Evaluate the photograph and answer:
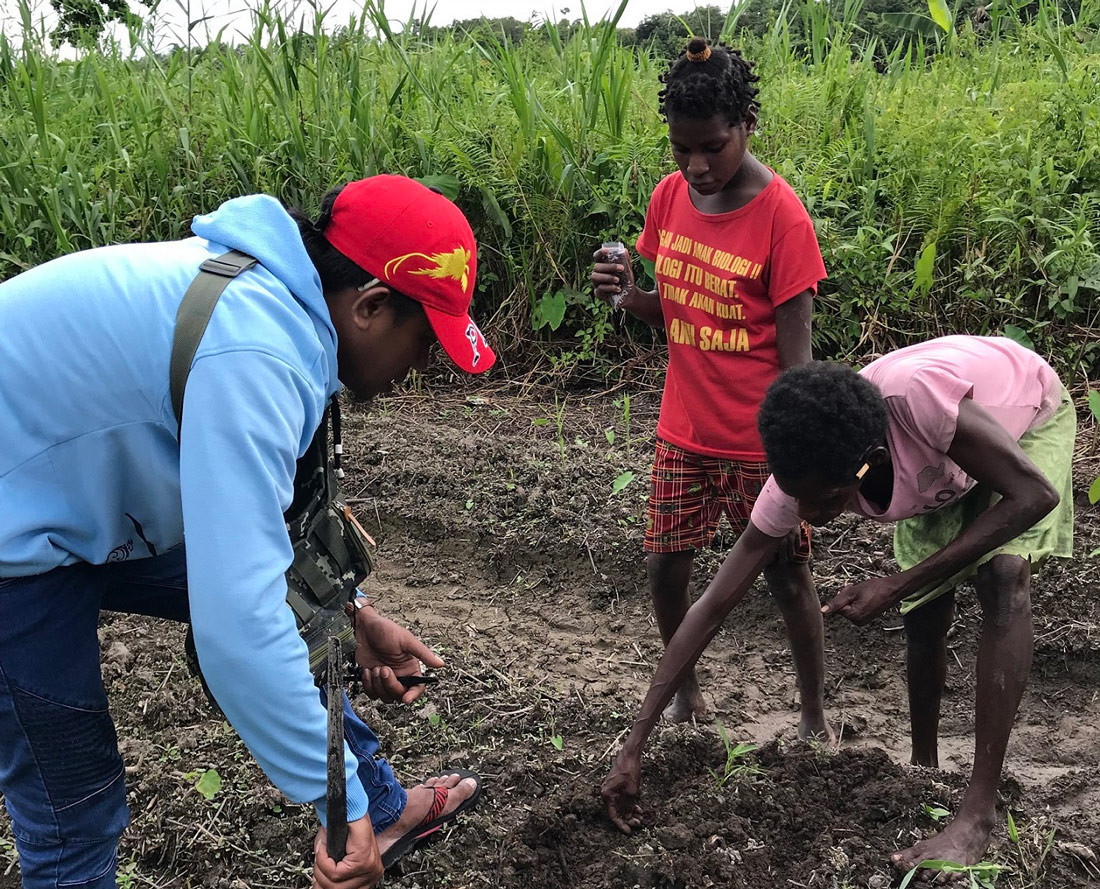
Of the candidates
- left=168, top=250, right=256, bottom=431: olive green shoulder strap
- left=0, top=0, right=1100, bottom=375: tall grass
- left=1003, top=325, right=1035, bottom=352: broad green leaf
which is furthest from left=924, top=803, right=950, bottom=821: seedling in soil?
left=1003, top=325, right=1035, bottom=352: broad green leaf

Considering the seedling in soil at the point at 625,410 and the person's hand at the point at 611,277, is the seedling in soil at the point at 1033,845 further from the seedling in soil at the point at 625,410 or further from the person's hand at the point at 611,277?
the seedling in soil at the point at 625,410

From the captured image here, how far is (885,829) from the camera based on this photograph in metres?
2.27

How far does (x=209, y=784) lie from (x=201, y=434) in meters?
1.47

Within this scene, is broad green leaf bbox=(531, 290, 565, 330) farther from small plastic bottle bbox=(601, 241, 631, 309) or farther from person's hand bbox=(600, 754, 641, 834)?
person's hand bbox=(600, 754, 641, 834)

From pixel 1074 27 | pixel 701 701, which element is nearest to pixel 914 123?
pixel 1074 27

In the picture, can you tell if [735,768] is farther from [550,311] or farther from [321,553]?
[550,311]

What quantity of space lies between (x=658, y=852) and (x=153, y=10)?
5.26 m

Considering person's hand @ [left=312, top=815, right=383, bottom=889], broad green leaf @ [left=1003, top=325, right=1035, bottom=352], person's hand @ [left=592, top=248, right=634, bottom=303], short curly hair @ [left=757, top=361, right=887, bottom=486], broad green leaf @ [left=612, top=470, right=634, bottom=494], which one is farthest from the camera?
broad green leaf @ [left=1003, top=325, right=1035, bottom=352]

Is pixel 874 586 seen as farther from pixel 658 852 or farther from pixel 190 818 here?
pixel 190 818

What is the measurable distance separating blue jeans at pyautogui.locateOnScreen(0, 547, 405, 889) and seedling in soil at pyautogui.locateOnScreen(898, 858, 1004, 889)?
4.95 ft

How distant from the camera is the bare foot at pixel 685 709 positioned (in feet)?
9.48

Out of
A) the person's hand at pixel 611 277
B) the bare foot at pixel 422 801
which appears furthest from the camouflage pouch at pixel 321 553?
the person's hand at pixel 611 277

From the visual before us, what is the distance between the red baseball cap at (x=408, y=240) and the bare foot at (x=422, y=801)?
45.8 inches

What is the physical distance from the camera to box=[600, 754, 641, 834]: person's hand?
2.20 m
